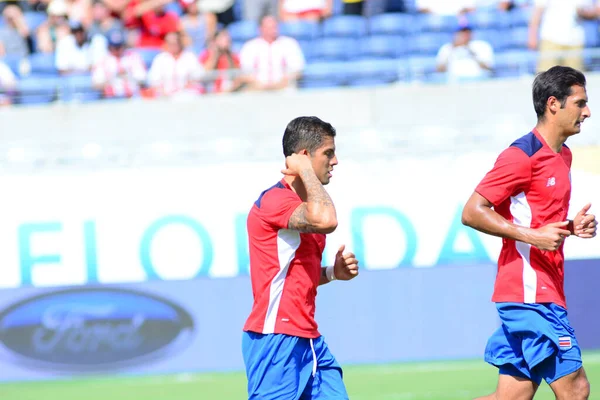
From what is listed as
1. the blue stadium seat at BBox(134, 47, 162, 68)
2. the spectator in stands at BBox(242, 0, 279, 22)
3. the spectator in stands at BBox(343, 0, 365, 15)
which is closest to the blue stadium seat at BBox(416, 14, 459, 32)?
the spectator in stands at BBox(343, 0, 365, 15)

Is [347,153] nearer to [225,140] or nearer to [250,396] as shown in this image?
[225,140]

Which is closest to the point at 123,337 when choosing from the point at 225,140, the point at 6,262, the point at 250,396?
the point at 6,262

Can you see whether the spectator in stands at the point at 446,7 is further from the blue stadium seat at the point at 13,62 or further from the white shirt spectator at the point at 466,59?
the blue stadium seat at the point at 13,62

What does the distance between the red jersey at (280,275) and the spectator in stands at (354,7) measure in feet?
26.4

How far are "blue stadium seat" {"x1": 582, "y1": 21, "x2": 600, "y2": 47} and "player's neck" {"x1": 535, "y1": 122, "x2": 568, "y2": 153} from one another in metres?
6.82

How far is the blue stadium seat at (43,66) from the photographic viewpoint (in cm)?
1191

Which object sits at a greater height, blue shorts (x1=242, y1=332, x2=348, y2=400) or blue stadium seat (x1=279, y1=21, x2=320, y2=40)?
blue stadium seat (x1=279, y1=21, x2=320, y2=40)

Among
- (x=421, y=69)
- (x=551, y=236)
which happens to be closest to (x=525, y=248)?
(x=551, y=236)

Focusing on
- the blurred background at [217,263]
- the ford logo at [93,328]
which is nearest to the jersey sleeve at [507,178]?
the blurred background at [217,263]

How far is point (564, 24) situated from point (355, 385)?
5.46 m

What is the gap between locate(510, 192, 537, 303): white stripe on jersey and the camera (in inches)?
190

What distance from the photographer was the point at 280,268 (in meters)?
4.50

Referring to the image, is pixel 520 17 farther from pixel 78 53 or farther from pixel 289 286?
pixel 289 286

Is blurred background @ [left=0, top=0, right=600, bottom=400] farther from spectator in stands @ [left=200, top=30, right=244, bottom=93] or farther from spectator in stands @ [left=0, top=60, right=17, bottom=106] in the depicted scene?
spectator in stands @ [left=0, top=60, right=17, bottom=106]
